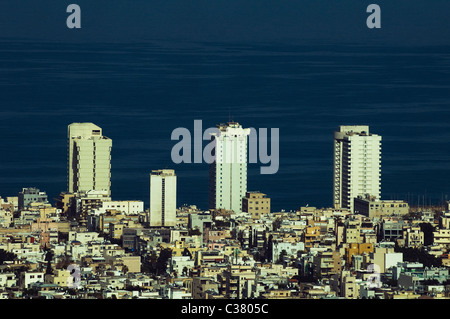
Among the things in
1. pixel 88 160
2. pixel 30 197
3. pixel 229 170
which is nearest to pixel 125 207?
pixel 30 197

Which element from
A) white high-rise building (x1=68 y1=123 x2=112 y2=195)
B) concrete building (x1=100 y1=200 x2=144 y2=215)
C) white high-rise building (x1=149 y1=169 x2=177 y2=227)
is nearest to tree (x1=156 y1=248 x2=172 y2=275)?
white high-rise building (x1=149 y1=169 x2=177 y2=227)

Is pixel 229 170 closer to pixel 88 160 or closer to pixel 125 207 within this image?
pixel 88 160

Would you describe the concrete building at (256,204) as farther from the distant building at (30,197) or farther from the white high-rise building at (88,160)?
the distant building at (30,197)

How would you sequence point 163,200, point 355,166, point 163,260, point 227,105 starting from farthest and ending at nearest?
point 227,105 < point 355,166 < point 163,200 < point 163,260

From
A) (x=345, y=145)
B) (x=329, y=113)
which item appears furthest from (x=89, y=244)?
(x=329, y=113)

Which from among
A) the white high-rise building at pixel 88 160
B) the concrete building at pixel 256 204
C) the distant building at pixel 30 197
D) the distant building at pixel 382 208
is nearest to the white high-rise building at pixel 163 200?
the concrete building at pixel 256 204

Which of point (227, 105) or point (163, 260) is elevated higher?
point (227, 105)

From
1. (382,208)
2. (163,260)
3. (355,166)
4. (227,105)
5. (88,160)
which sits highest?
(227,105)
